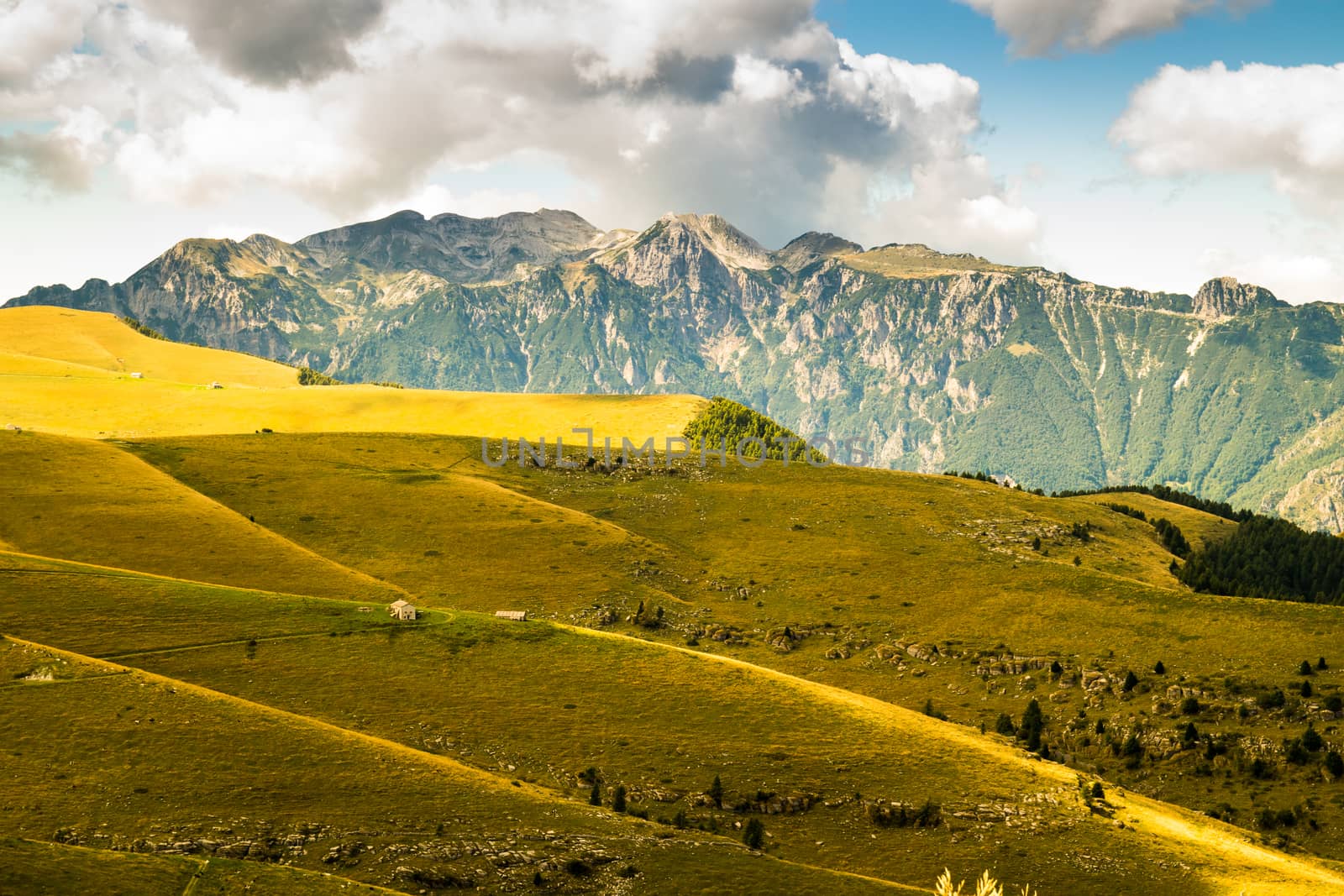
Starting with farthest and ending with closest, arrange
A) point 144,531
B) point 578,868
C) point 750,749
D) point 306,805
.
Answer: point 144,531 → point 750,749 → point 306,805 → point 578,868

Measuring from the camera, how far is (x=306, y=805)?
170ft

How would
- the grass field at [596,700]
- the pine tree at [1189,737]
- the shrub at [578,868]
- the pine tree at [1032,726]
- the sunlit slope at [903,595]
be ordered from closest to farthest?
the shrub at [578,868]
the grass field at [596,700]
the pine tree at [1032,726]
the pine tree at [1189,737]
the sunlit slope at [903,595]

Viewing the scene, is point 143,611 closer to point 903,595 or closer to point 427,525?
point 427,525

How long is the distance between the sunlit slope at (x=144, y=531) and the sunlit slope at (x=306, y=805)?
50.8 meters

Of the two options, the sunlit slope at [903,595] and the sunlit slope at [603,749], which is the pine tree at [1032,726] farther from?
the sunlit slope at [603,749]

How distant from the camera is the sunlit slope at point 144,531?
112000 mm

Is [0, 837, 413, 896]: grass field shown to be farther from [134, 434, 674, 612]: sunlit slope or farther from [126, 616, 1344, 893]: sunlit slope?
[134, 434, 674, 612]: sunlit slope

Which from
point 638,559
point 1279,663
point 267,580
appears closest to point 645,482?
point 638,559

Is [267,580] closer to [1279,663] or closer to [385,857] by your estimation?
[385,857]

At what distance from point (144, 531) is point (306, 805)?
82.6 m

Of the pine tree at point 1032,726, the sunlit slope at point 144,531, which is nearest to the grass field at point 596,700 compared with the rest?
the sunlit slope at point 144,531

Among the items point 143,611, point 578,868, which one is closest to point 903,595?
point 143,611

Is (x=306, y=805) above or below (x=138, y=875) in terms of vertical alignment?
below

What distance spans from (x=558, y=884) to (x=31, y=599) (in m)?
56.3
